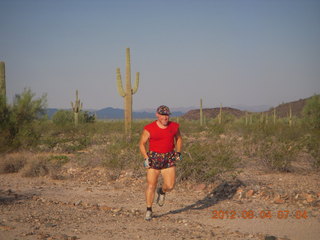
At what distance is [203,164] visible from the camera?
9688 mm

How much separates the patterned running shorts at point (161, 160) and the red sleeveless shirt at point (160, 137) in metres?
0.07

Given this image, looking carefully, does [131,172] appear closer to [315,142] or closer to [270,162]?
[270,162]

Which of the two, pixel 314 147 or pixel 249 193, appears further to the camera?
pixel 314 147

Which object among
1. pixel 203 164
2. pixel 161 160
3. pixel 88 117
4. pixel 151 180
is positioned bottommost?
pixel 203 164

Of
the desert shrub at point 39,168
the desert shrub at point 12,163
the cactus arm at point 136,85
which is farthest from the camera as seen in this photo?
the cactus arm at point 136,85

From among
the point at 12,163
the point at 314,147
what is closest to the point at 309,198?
the point at 314,147

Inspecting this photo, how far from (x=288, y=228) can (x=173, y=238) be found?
1940mm

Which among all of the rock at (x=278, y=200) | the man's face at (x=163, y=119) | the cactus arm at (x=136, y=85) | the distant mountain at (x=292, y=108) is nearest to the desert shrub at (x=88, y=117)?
the cactus arm at (x=136, y=85)

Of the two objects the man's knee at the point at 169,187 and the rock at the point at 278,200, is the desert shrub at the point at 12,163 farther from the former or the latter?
the rock at the point at 278,200

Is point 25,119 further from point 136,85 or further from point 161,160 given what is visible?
point 161,160

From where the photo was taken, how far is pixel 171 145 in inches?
260

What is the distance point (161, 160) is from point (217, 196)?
2660 mm

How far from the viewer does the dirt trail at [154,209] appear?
596cm

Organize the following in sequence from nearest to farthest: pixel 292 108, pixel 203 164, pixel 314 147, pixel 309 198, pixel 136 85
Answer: pixel 309 198, pixel 203 164, pixel 314 147, pixel 136 85, pixel 292 108
